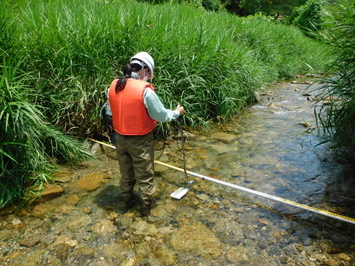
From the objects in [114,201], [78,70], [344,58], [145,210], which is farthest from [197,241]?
[78,70]

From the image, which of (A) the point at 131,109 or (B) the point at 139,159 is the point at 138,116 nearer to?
(A) the point at 131,109

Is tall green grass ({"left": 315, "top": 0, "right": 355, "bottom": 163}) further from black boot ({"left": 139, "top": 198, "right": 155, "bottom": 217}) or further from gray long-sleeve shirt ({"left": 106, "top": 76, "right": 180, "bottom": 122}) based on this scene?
black boot ({"left": 139, "top": 198, "right": 155, "bottom": 217})

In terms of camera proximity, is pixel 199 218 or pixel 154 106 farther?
pixel 199 218

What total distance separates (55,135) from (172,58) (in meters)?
2.53

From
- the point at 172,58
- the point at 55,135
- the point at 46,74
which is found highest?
the point at 172,58

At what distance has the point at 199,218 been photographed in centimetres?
310

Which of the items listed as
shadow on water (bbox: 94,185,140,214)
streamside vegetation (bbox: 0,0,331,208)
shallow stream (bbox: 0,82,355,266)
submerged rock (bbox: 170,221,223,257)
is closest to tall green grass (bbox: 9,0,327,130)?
streamside vegetation (bbox: 0,0,331,208)

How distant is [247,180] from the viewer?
3.90 m

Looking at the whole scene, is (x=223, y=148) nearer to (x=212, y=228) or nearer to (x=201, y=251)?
(x=212, y=228)

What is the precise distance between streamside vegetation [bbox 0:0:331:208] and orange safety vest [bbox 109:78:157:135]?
987mm

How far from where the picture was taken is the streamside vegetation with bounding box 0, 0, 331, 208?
3.22m

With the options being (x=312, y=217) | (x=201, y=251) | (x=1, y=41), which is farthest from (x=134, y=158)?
(x=1, y=41)

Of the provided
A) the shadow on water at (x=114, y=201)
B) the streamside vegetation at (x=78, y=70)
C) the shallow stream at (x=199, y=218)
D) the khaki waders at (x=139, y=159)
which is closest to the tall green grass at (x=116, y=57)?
the streamside vegetation at (x=78, y=70)

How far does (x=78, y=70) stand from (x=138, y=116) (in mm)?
2154
